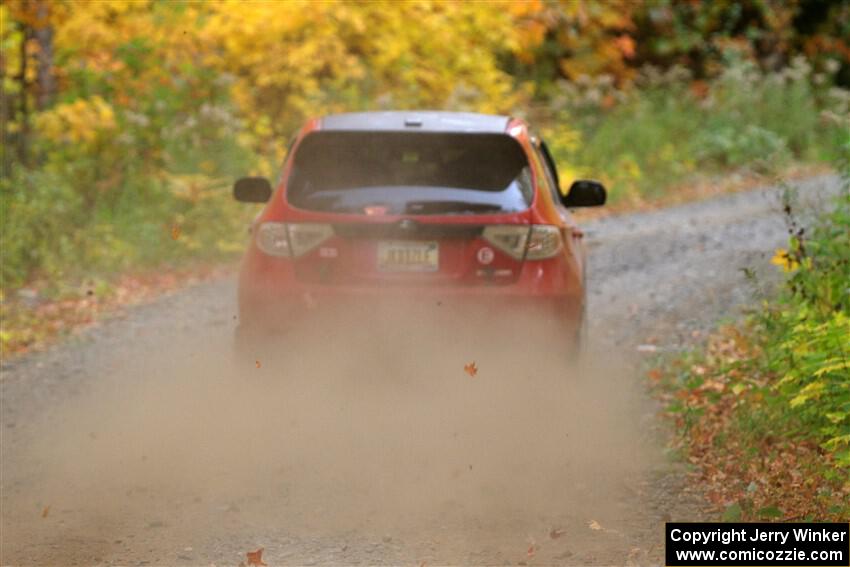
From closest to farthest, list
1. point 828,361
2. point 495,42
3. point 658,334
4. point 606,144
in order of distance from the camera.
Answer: point 828,361 < point 658,334 < point 495,42 < point 606,144

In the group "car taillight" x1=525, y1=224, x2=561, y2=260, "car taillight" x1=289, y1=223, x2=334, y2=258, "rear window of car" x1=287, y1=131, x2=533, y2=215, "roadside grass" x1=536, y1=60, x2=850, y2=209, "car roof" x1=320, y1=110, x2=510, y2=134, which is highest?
"car roof" x1=320, y1=110, x2=510, y2=134

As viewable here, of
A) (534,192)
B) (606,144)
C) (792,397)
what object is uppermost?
(534,192)

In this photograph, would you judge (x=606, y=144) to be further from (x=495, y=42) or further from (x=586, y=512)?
(x=586, y=512)

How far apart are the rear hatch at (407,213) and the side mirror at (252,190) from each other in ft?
3.75

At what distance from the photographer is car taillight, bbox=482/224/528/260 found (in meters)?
7.12

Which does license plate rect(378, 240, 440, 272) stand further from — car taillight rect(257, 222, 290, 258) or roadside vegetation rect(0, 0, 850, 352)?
roadside vegetation rect(0, 0, 850, 352)

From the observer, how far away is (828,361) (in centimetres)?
663

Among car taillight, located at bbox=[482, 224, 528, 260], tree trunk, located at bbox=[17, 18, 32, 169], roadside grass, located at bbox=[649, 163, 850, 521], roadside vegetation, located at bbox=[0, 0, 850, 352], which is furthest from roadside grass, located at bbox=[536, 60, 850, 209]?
car taillight, located at bbox=[482, 224, 528, 260]

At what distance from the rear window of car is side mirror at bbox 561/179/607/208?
133 centimetres

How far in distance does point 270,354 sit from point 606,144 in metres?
13.6

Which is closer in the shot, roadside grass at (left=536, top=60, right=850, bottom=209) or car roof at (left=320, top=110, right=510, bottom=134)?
car roof at (left=320, top=110, right=510, bottom=134)

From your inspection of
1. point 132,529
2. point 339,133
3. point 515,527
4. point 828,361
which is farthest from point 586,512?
point 339,133

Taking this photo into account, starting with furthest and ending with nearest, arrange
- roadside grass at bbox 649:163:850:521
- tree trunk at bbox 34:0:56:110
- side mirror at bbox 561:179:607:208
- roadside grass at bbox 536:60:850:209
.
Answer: roadside grass at bbox 536:60:850:209, tree trunk at bbox 34:0:56:110, side mirror at bbox 561:179:607:208, roadside grass at bbox 649:163:850:521

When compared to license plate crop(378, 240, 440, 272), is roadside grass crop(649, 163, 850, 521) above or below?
below
